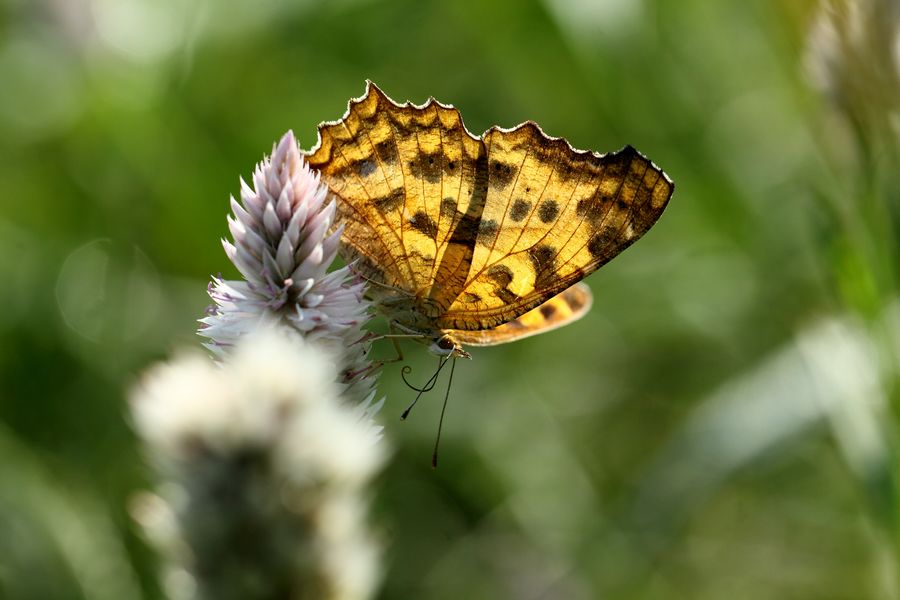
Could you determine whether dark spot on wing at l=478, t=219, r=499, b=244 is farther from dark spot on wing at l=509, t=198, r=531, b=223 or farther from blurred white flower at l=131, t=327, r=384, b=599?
blurred white flower at l=131, t=327, r=384, b=599

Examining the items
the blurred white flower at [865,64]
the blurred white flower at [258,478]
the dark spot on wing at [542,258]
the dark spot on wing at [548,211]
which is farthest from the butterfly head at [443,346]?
the blurred white flower at [258,478]

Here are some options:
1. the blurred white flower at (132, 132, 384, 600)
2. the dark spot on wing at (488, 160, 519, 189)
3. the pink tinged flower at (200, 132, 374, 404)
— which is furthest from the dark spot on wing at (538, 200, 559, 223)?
the blurred white flower at (132, 132, 384, 600)

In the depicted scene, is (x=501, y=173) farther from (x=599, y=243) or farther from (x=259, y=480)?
(x=259, y=480)

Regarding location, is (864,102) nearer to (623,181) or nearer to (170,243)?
(623,181)

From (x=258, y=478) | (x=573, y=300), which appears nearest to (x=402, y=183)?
(x=573, y=300)

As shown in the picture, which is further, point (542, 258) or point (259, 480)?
point (542, 258)

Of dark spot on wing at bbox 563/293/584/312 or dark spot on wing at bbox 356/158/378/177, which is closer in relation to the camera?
dark spot on wing at bbox 356/158/378/177
